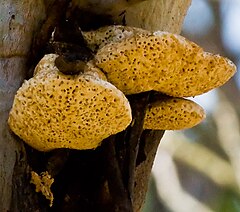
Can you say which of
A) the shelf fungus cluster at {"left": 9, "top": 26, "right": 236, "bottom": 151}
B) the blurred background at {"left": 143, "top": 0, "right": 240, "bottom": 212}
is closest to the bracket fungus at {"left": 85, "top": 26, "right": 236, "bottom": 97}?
the shelf fungus cluster at {"left": 9, "top": 26, "right": 236, "bottom": 151}

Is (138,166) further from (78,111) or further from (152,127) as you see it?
(78,111)

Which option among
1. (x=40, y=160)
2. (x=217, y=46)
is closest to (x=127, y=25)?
(x=40, y=160)

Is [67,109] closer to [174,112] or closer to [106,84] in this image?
[106,84]

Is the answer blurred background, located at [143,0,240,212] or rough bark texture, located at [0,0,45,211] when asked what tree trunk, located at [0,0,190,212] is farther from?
blurred background, located at [143,0,240,212]

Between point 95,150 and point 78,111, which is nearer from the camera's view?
point 78,111

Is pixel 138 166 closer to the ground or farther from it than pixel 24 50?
closer to the ground

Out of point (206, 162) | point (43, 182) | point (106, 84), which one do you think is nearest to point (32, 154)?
point (43, 182)

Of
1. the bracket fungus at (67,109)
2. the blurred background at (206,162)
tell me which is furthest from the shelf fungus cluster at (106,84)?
the blurred background at (206,162)
